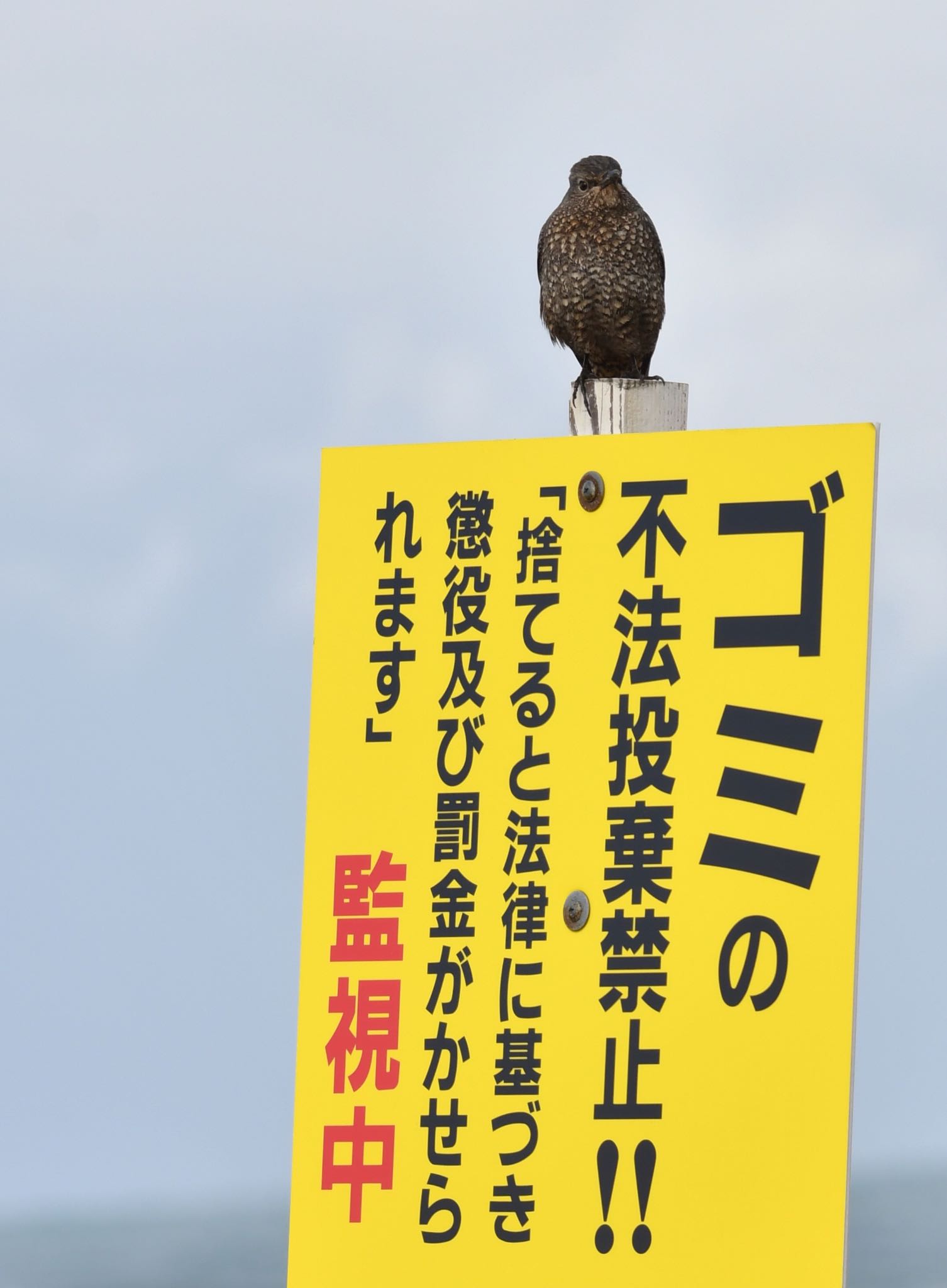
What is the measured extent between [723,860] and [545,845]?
0.31m

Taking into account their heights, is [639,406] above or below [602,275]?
below

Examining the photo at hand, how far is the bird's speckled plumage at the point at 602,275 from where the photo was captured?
398cm

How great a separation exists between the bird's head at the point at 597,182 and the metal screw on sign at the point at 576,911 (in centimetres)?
183

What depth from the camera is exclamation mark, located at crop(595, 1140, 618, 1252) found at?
288 cm

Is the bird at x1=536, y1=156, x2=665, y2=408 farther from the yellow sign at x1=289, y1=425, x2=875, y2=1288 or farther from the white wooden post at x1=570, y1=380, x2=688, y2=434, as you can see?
the yellow sign at x1=289, y1=425, x2=875, y2=1288

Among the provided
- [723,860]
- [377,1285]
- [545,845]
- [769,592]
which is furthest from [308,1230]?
[769,592]

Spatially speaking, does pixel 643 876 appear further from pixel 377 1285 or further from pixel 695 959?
pixel 377 1285

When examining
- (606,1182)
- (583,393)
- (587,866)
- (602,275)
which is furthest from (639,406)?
(606,1182)

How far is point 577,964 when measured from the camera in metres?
3.00

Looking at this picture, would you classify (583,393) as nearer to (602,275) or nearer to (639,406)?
(639,406)

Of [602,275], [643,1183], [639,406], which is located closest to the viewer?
[643,1183]

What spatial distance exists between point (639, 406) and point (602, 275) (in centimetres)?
68

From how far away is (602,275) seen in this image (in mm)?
3992

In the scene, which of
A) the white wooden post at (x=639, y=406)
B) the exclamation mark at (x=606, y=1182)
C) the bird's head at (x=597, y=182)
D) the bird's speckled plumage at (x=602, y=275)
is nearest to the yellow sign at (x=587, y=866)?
the exclamation mark at (x=606, y=1182)
